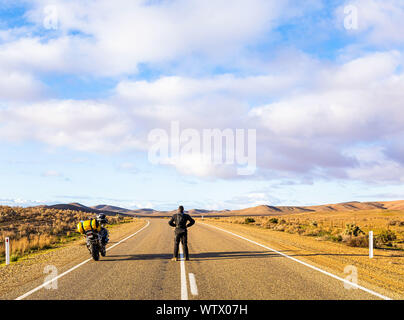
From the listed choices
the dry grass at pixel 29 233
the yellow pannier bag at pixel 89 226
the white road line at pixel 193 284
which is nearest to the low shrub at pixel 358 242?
the white road line at pixel 193 284

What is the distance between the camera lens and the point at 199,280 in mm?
8625

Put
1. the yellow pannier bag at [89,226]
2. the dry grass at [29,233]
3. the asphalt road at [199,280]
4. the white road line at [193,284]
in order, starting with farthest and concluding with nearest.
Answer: the dry grass at [29,233] → the yellow pannier bag at [89,226] → the white road line at [193,284] → the asphalt road at [199,280]

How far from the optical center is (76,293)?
7.47 meters

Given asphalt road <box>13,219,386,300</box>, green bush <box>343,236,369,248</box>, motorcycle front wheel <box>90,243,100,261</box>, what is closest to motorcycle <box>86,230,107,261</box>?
motorcycle front wheel <box>90,243,100,261</box>

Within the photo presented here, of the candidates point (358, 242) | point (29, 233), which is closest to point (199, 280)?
point (358, 242)

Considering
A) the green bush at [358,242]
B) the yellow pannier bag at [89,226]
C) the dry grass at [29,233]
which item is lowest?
the dry grass at [29,233]

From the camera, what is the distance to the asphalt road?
7266 millimetres

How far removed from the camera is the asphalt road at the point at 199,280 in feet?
23.8

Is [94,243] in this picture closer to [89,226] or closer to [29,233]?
[89,226]

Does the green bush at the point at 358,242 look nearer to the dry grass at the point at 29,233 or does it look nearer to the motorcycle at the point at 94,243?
the motorcycle at the point at 94,243

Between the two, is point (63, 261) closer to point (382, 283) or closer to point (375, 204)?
point (382, 283)

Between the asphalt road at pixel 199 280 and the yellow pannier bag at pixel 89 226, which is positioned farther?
the yellow pannier bag at pixel 89 226

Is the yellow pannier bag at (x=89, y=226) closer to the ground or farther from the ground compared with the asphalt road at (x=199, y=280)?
farther from the ground

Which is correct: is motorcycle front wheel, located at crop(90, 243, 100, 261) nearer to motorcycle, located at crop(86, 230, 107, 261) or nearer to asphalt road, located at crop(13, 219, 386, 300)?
motorcycle, located at crop(86, 230, 107, 261)
